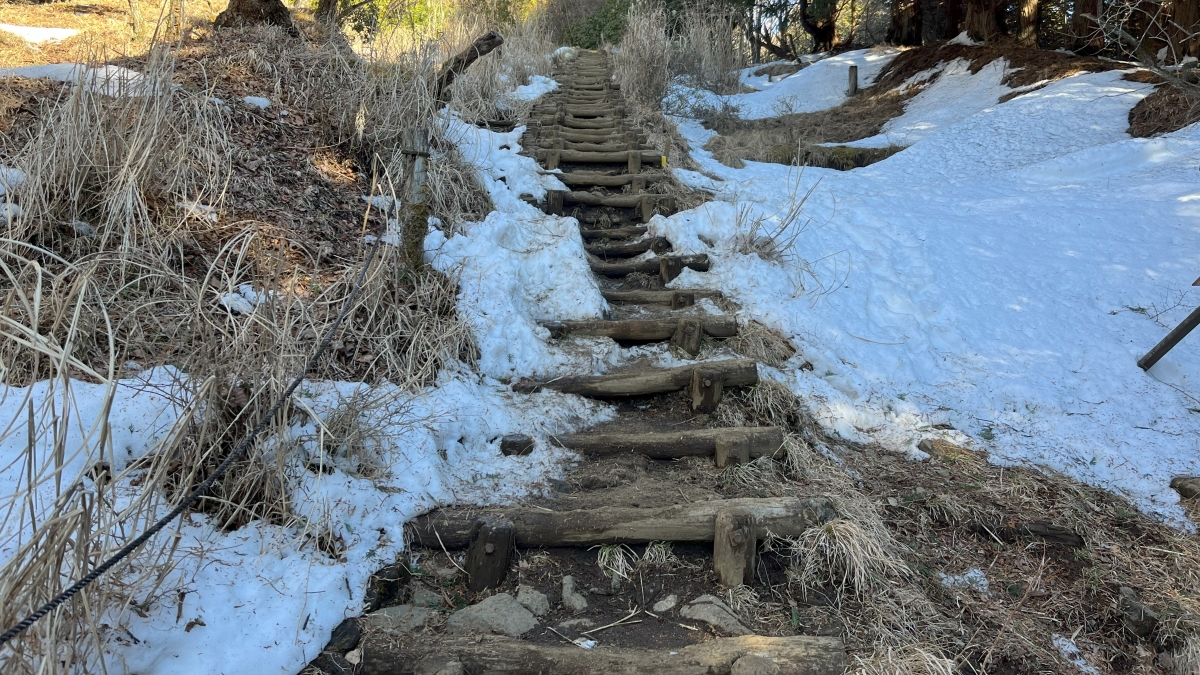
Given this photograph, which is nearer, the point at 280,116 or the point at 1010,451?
the point at 1010,451

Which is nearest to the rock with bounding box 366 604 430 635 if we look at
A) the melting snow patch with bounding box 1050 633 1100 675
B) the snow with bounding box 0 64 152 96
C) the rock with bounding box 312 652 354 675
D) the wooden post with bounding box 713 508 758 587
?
the rock with bounding box 312 652 354 675

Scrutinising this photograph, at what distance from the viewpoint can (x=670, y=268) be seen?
4.91 meters

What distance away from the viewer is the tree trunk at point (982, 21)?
37.8ft

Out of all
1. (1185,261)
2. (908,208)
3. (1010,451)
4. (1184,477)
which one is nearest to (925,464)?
(1010,451)

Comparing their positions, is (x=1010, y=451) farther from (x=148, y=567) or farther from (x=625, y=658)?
(x=148, y=567)

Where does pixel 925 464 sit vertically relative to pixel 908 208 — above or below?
below

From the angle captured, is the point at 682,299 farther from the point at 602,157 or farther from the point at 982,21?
the point at 982,21

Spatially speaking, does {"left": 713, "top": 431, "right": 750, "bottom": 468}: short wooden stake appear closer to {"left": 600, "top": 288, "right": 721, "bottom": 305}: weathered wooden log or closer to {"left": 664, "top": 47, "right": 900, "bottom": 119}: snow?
{"left": 600, "top": 288, "right": 721, "bottom": 305}: weathered wooden log

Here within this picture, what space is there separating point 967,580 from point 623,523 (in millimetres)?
1315

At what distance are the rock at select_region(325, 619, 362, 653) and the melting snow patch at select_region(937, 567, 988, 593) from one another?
2066mm

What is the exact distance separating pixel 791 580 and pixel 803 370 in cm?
161

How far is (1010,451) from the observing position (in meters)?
3.42

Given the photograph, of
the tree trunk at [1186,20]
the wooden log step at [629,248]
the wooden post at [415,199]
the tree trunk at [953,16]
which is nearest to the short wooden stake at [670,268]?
the wooden log step at [629,248]

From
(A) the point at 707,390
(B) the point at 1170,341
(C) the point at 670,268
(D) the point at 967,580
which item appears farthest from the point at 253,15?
(B) the point at 1170,341
